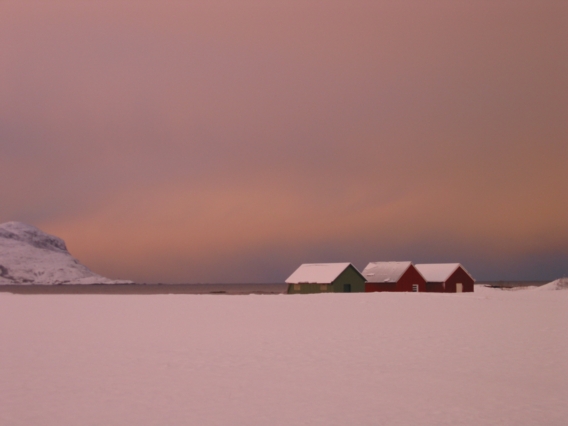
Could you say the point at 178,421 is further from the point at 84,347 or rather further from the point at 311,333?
the point at 311,333

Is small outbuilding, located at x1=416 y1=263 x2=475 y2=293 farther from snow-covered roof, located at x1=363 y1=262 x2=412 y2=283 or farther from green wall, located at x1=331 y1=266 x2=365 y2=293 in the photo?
green wall, located at x1=331 y1=266 x2=365 y2=293

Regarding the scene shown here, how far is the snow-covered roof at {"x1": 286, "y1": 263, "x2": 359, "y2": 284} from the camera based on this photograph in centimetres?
7050

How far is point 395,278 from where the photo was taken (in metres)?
71.1

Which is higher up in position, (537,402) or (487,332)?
(487,332)

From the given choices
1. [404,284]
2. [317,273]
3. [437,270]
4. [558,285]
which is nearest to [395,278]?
[404,284]

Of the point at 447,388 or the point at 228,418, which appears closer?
the point at 228,418

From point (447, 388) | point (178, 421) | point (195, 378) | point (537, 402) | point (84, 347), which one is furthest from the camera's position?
point (84, 347)

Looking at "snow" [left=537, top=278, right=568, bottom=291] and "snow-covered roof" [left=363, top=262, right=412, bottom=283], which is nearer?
"snow-covered roof" [left=363, top=262, right=412, bottom=283]

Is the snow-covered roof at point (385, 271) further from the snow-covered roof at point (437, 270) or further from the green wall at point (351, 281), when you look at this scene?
the snow-covered roof at point (437, 270)

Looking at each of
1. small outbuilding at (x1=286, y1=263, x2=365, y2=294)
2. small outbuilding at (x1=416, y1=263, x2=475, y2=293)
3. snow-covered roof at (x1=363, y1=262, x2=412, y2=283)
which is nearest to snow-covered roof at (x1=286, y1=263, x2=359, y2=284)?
small outbuilding at (x1=286, y1=263, x2=365, y2=294)

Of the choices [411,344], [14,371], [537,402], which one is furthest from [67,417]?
[411,344]

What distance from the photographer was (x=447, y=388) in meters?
13.4

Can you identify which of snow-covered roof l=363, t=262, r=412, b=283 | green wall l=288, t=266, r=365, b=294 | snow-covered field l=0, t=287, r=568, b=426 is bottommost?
snow-covered field l=0, t=287, r=568, b=426

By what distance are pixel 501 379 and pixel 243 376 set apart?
637 cm
